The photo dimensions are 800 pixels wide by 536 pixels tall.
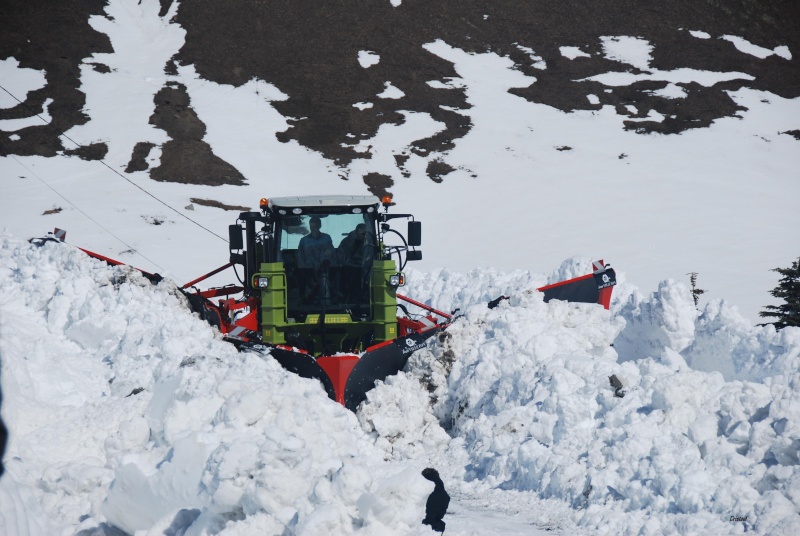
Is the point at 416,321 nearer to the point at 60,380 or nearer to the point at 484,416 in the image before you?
the point at 484,416

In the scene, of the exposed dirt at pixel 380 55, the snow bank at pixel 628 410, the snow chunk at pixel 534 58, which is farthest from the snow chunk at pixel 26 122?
the snow bank at pixel 628 410

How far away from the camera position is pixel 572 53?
1891 inches

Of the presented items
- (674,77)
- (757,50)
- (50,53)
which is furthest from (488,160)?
(50,53)

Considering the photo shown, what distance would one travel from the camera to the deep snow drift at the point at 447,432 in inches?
179

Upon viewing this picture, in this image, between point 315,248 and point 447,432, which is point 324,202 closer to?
point 315,248

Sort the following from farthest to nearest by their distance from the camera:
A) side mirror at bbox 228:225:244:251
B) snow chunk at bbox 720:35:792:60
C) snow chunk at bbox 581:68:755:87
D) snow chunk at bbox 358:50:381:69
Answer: snow chunk at bbox 720:35:792:60, snow chunk at bbox 358:50:381:69, snow chunk at bbox 581:68:755:87, side mirror at bbox 228:225:244:251

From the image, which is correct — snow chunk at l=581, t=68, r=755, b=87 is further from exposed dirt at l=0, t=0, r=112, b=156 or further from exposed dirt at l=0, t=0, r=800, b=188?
exposed dirt at l=0, t=0, r=112, b=156

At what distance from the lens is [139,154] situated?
35438 mm

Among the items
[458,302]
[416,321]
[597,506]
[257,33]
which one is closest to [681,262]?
[458,302]

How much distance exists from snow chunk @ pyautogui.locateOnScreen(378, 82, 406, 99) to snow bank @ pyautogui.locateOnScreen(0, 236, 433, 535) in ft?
113

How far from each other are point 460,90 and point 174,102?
1435 centimetres

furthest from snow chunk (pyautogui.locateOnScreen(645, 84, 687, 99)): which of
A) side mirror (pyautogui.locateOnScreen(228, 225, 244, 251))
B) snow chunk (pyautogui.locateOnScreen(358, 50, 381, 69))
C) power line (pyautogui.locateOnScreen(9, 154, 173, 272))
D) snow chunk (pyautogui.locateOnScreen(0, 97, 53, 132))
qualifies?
side mirror (pyautogui.locateOnScreen(228, 225, 244, 251))

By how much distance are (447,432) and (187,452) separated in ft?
13.0

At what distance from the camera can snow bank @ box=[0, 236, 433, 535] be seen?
4.41 m
